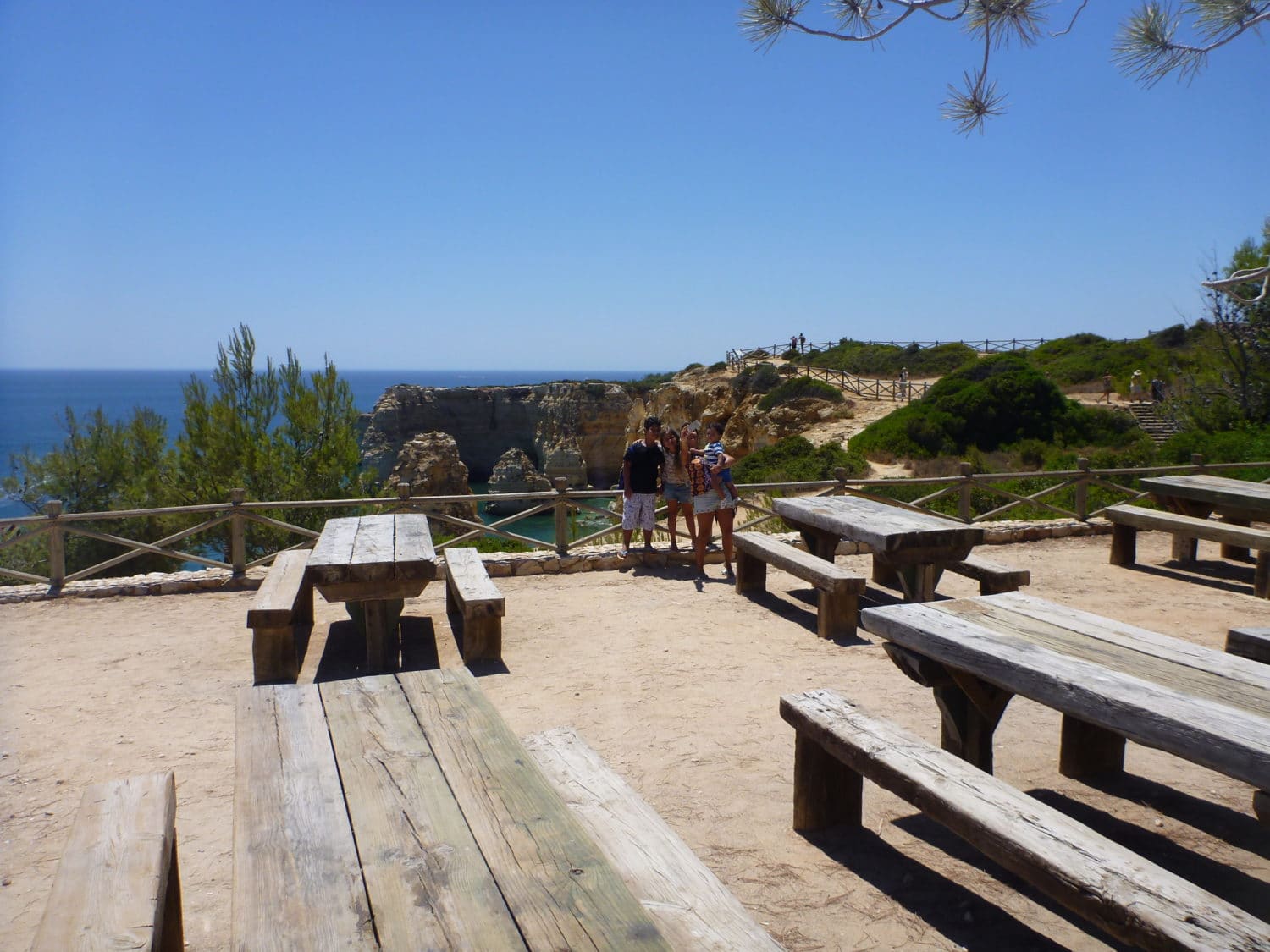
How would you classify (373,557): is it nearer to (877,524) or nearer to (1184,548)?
(877,524)

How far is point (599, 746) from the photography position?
16.1 feet

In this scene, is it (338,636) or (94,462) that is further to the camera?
(94,462)

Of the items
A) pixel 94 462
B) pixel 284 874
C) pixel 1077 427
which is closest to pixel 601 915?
pixel 284 874

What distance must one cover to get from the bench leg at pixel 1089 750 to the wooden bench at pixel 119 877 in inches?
157

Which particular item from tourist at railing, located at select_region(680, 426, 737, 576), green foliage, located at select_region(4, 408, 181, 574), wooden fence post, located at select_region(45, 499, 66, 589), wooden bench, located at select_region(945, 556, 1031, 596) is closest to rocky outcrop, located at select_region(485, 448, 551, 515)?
green foliage, located at select_region(4, 408, 181, 574)

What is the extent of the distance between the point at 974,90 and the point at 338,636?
6157mm

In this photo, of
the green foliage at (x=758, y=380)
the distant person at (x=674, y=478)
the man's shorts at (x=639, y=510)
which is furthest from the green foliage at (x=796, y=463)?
the man's shorts at (x=639, y=510)

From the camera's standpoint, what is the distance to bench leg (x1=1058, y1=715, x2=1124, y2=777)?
4438 millimetres

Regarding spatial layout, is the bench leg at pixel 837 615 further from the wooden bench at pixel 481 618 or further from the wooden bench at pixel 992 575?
the wooden bench at pixel 481 618

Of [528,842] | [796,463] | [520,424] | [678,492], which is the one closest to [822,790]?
[528,842]

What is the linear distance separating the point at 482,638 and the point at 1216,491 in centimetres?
770

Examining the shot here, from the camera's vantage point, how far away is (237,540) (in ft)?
29.5

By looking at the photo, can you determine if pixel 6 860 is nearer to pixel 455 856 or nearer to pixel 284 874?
pixel 284 874

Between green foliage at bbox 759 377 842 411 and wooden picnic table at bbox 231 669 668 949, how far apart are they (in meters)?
30.1
